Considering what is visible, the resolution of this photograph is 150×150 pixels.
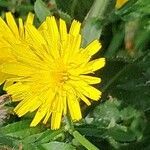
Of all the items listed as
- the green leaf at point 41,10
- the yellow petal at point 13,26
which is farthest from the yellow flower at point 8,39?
the green leaf at point 41,10

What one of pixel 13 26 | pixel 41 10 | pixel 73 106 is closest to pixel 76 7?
pixel 41 10

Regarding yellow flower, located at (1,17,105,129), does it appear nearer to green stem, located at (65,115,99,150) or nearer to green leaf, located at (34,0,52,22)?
green stem, located at (65,115,99,150)

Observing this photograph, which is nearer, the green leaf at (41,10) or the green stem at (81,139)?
the green stem at (81,139)

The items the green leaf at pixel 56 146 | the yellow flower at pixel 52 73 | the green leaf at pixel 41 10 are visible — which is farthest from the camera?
the green leaf at pixel 41 10

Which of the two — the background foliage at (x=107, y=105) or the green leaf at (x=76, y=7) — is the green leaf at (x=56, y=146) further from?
the green leaf at (x=76, y=7)

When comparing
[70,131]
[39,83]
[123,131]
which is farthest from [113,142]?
[39,83]

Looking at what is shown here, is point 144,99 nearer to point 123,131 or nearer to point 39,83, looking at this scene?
point 123,131

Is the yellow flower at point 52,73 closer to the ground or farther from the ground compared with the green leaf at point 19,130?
farther from the ground
